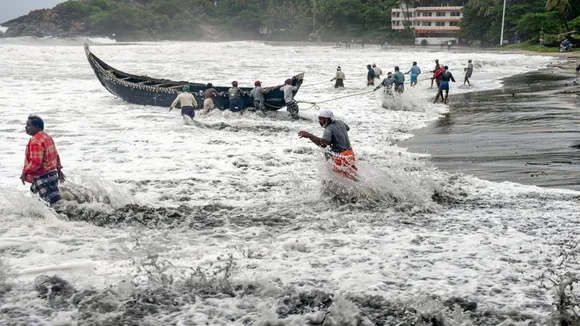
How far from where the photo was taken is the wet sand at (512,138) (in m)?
10.0

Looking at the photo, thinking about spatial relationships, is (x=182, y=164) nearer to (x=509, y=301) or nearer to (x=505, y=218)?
(x=505, y=218)

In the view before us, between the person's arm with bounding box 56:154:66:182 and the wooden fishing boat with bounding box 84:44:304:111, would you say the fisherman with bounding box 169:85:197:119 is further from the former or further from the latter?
the person's arm with bounding box 56:154:66:182

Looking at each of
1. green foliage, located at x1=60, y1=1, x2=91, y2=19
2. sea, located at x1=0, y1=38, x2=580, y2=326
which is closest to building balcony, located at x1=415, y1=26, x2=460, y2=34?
green foliage, located at x1=60, y1=1, x2=91, y2=19

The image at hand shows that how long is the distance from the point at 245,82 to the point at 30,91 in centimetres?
1168

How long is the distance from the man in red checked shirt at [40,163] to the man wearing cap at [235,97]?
10.7 meters

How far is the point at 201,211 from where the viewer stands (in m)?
8.36

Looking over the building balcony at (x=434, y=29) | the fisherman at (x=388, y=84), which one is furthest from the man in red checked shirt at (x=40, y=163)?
the building balcony at (x=434, y=29)

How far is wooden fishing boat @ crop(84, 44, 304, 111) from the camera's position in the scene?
18.2 m

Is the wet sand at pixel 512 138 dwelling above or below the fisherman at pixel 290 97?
below

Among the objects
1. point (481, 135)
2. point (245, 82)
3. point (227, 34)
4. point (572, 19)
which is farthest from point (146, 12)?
point (481, 135)

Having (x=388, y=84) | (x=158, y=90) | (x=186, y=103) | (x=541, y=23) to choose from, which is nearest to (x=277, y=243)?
(x=186, y=103)

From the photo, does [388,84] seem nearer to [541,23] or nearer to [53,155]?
[53,155]

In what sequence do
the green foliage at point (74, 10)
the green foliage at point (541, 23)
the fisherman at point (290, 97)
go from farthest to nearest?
the green foliage at point (74, 10) < the green foliage at point (541, 23) < the fisherman at point (290, 97)

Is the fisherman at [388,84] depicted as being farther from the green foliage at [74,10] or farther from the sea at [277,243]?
the green foliage at [74,10]
